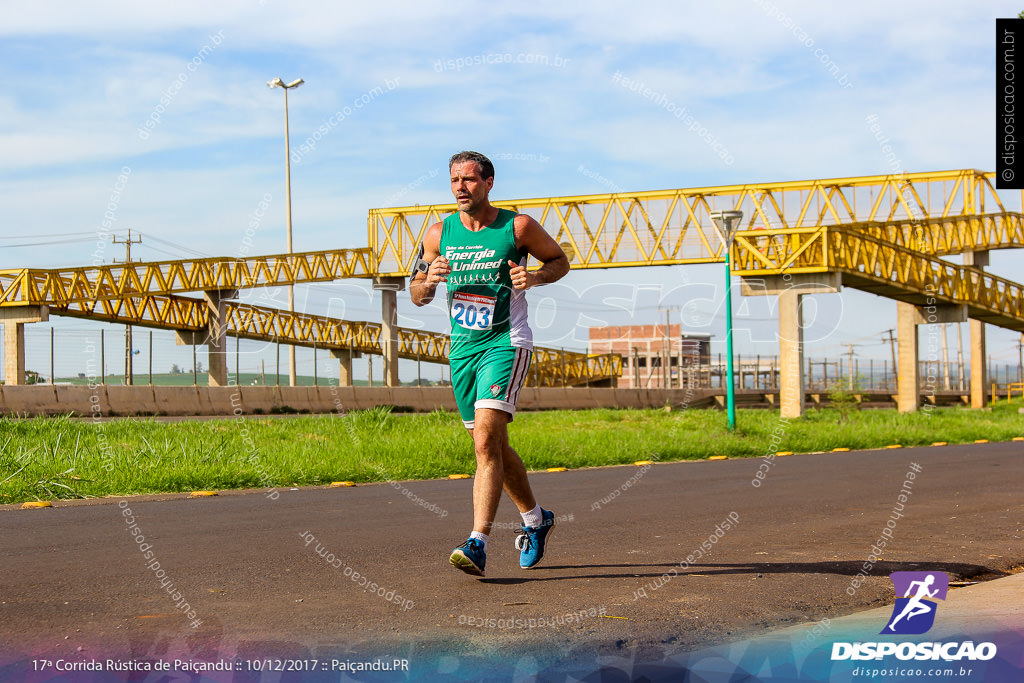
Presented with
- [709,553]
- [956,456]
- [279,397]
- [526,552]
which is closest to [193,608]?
[526,552]

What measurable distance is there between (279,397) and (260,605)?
28.5 metres

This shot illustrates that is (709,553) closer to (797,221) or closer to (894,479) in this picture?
(894,479)

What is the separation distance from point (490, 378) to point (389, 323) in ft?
167

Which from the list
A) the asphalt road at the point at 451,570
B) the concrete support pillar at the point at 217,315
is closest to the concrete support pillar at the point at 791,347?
the asphalt road at the point at 451,570

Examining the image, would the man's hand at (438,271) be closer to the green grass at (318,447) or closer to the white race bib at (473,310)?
the white race bib at (473,310)

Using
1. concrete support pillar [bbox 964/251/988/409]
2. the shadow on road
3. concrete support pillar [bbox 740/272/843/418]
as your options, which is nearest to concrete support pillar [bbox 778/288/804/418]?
concrete support pillar [bbox 740/272/843/418]

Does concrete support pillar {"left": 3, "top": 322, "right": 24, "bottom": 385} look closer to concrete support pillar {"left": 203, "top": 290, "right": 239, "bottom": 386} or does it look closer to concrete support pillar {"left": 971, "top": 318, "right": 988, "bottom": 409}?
concrete support pillar {"left": 203, "top": 290, "right": 239, "bottom": 386}

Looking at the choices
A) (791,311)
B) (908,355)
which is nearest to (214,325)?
(791,311)

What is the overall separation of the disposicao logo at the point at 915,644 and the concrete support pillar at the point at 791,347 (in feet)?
95.8

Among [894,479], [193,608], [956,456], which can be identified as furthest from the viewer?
[956,456]

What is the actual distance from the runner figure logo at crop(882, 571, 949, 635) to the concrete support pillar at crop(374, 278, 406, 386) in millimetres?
47567

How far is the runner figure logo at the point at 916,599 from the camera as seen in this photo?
4410 millimetres

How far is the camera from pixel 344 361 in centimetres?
6919

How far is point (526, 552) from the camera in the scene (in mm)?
6000
